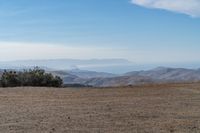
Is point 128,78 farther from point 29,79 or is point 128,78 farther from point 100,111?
point 100,111

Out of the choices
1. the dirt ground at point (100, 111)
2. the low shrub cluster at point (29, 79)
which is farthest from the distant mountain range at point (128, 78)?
the dirt ground at point (100, 111)

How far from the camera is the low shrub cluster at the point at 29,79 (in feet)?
119

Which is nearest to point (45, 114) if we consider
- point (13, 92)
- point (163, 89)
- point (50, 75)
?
point (13, 92)

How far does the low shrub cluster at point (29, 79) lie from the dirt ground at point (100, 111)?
8152 millimetres

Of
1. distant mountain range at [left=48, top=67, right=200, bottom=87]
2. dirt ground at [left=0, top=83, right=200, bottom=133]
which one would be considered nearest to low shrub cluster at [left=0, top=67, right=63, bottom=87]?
dirt ground at [left=0, top=83, right=200, bottom=133]

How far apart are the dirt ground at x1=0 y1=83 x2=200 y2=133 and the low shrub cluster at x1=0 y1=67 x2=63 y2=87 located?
815cm

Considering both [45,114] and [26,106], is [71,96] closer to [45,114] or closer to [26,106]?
[26,106]

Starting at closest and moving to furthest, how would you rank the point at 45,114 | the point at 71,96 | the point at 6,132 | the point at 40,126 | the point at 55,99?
the point at 6,132 < the point at 40,126 < the point at 45,114 < the point at 55,99 < the point at 71,96

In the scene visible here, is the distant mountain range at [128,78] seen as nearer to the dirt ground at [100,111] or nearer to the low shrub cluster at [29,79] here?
the low shrub cluster at [29,79]

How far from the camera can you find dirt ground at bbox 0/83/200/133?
1492cm

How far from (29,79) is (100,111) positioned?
18395 mm

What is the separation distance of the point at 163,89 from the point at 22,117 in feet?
42.7

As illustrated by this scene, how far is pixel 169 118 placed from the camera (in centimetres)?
1686

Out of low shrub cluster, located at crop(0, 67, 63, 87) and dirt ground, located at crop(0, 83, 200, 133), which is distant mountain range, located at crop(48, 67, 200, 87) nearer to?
low shrub cluster, located at crop(0, 67, 63, 87)
